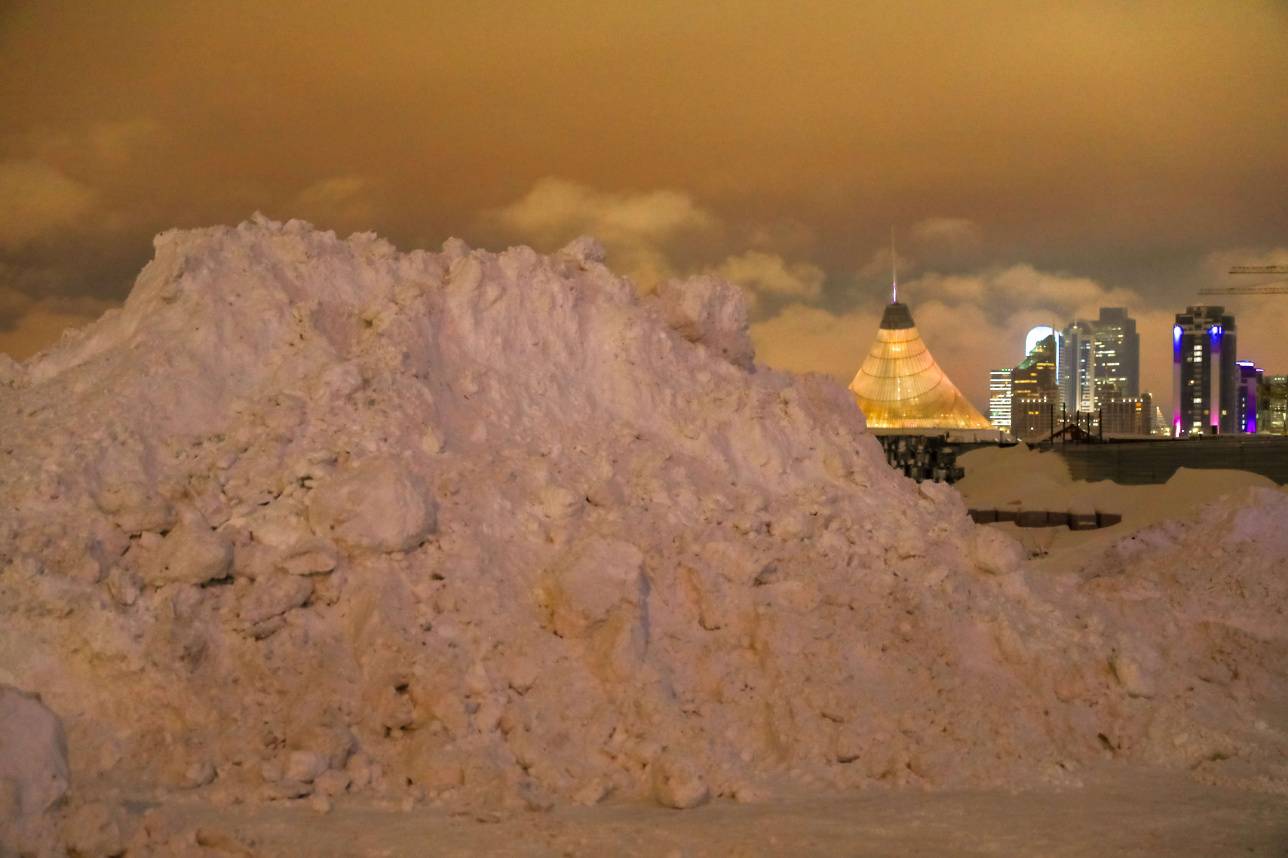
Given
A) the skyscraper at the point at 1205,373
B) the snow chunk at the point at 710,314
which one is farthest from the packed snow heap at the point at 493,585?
the skyscraper at the point at 1205,373

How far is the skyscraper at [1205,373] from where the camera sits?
3285 inches

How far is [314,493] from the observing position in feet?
19.7

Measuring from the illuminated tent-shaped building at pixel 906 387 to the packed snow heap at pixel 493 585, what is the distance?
36.7 metres

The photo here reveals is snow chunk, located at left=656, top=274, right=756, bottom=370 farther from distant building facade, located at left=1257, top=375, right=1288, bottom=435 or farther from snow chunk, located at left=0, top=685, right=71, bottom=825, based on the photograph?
distant building facade, located at left=1257, top=375, right=1288, bottom=435

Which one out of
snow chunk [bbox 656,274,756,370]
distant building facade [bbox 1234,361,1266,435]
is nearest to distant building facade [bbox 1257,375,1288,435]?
distant building facade [bbox 1234,361,1266,435]

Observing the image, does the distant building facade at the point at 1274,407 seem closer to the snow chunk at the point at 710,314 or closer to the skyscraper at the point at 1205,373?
the skyscraper at the point at 1205,373

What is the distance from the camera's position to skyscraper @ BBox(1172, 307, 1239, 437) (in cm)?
8344

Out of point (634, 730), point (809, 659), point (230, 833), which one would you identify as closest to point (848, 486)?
point (809, 659)

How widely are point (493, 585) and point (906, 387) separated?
133 feet

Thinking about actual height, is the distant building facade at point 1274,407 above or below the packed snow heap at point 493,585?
above

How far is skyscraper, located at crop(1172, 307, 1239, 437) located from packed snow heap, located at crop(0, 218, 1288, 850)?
81083mm

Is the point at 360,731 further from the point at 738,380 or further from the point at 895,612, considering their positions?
the point at 738,380

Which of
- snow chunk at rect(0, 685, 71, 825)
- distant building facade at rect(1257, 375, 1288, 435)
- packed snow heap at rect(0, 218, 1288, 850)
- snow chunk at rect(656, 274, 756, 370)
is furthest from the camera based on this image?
distant building facade at rect(1257, 375, 1288, 435)

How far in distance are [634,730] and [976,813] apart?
1.46 m
